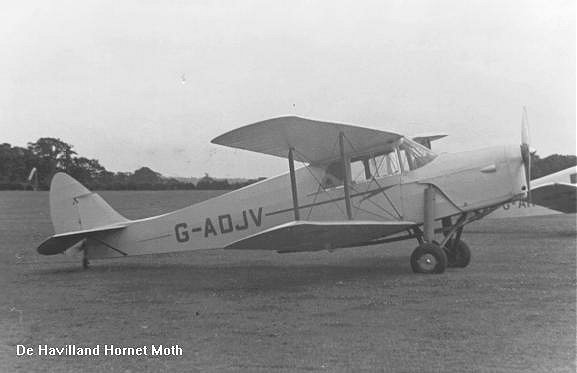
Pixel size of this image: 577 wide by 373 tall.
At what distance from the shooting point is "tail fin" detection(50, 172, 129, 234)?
9.87 m

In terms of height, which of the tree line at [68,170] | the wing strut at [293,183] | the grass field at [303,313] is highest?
the tree line at [68,170]

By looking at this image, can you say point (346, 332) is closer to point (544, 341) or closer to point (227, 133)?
point (544, 341)

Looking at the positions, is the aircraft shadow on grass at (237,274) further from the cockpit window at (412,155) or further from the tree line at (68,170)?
the tree line at (68,170)

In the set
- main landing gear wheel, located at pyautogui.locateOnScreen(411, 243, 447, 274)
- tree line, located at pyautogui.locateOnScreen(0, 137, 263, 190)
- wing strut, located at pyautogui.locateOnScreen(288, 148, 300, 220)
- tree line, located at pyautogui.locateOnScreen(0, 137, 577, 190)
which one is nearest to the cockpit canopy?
wing strut, located at pyautogui.locateOnScreen(288, 148, 300, 220)

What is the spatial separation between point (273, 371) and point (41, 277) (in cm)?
623

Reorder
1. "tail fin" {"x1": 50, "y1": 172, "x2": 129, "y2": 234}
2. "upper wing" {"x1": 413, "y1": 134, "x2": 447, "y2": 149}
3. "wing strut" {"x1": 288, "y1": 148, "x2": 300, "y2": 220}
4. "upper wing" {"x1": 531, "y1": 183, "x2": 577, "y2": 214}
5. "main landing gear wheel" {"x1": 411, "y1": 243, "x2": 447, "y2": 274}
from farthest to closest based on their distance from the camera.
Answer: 1. "upper wing" {"x1": 531, "y1": 183, "x2": 577, "y2": 214}
2. "upper wing" {"x1": 413, "y1": 134, "x2": 447, "y2": 149}
3. "tail fin" {"x1": 50, "y1": 172, "x2": 129, "y2": 234}
4. "wing strut" {"x1": 288, "y1": 148, "x2": 300, "y2": 220}
5. "main landing gear wheel" {"x1": 411, "y1": 243, "x2": 447, "y2": 274}

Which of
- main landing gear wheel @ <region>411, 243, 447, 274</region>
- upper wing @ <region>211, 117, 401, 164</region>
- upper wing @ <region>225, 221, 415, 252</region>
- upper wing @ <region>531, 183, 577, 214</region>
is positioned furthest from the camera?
upper wing @ <region>531, 183, 577, 214</region>

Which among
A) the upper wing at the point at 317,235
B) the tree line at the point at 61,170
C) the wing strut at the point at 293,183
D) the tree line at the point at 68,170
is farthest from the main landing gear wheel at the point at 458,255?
the tree line at the point at 61,170

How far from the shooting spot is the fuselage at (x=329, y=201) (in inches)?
319

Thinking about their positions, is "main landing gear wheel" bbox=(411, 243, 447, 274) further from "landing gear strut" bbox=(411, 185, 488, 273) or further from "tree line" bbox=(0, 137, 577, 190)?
"tree line" bbox=(0, 137, 577, 190)

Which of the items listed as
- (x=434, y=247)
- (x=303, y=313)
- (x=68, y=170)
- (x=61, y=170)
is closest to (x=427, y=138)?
(x=434, y=247)

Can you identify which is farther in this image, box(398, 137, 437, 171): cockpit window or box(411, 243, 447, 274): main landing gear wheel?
box(398, 137, 437, 171): cockpit window

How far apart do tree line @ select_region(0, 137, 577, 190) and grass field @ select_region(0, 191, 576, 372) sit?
18828 millimetres

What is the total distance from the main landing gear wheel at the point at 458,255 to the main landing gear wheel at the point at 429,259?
0.86 metres
